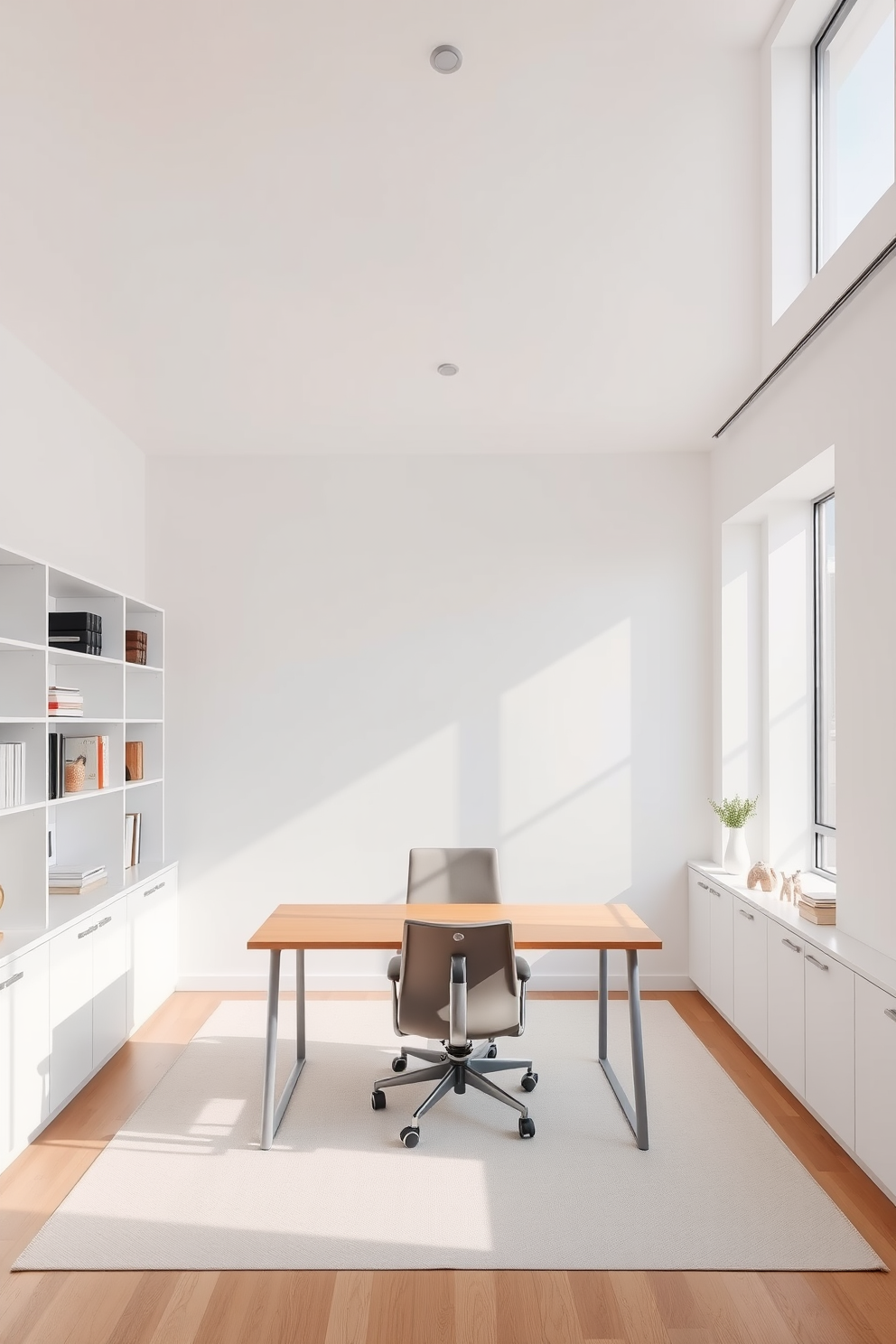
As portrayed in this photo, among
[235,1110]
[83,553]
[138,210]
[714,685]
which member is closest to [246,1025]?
[235,1110]

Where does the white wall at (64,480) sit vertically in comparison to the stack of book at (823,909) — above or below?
above

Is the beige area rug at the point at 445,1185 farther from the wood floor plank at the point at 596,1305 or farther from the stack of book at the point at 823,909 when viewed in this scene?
the stack of book at the point at 823,909

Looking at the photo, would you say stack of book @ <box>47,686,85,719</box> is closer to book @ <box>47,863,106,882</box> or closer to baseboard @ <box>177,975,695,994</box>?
book @ <box>47,863,106,882</box>

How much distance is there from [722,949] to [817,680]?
150 centimetres

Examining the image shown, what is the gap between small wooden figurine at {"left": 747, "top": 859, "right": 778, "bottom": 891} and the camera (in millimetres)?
4230

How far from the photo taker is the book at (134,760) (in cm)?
465

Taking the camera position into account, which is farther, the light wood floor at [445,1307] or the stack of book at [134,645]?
the stack of book at [134,645]

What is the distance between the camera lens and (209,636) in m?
5.24

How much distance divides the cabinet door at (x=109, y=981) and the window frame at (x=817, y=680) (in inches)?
138

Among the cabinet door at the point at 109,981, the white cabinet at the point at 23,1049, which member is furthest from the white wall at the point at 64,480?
the cabinet door at the point at 109,981

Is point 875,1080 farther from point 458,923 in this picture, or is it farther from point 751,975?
point 458,923

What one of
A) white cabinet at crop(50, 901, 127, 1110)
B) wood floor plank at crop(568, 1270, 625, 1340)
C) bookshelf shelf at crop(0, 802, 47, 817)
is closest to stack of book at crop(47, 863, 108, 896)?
white cabinet at crop(50, 901, 127, 1110)

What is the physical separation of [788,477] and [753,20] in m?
1.84

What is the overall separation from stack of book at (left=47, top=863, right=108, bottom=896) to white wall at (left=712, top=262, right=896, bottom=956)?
331 centimetres
